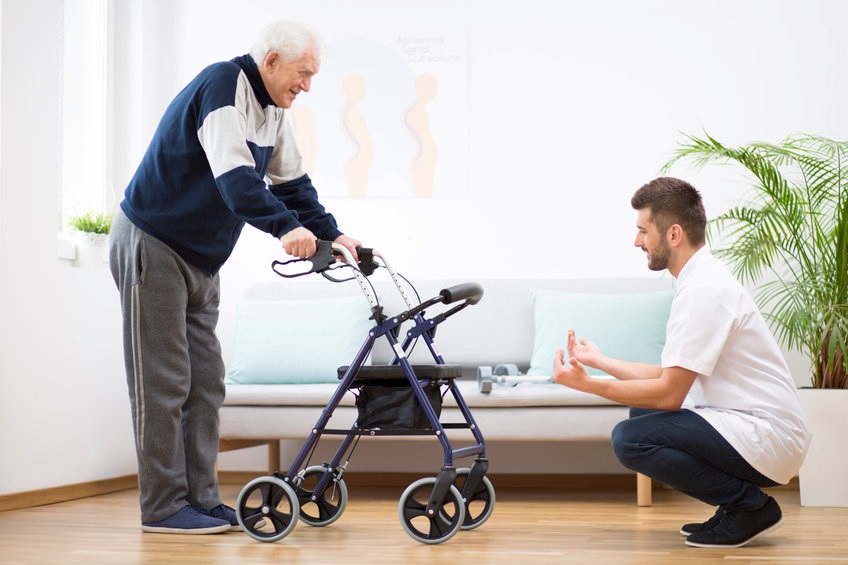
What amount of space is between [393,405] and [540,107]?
2269 millimetres

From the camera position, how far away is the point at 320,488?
2.72 m

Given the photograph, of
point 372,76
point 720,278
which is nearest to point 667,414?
point 720,278

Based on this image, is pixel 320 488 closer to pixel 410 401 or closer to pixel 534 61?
pixel 410 401

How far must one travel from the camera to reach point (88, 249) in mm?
3963

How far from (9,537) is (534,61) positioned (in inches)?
117

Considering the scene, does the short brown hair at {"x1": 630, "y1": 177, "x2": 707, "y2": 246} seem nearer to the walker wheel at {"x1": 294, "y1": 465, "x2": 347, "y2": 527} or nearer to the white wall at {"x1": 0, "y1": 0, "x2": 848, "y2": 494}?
the walker wheel at {"x1": 294, "y1": 465, "x2": 347, "y2": 527}

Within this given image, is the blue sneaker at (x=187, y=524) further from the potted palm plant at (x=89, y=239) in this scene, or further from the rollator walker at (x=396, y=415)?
the potted palm plant at (x=89, y=239)

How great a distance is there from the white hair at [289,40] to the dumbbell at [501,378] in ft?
4.58

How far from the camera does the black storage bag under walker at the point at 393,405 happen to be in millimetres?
2561

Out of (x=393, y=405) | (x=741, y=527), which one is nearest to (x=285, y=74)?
(x=393, y=405)

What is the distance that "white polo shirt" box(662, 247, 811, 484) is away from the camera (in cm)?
235

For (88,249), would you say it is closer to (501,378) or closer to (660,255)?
(501,378)

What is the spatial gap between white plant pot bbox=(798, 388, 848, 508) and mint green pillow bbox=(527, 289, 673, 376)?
0.62 metres

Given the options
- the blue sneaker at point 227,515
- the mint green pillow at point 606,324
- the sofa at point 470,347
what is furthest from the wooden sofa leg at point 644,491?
the blue sneaker at point 227,515
